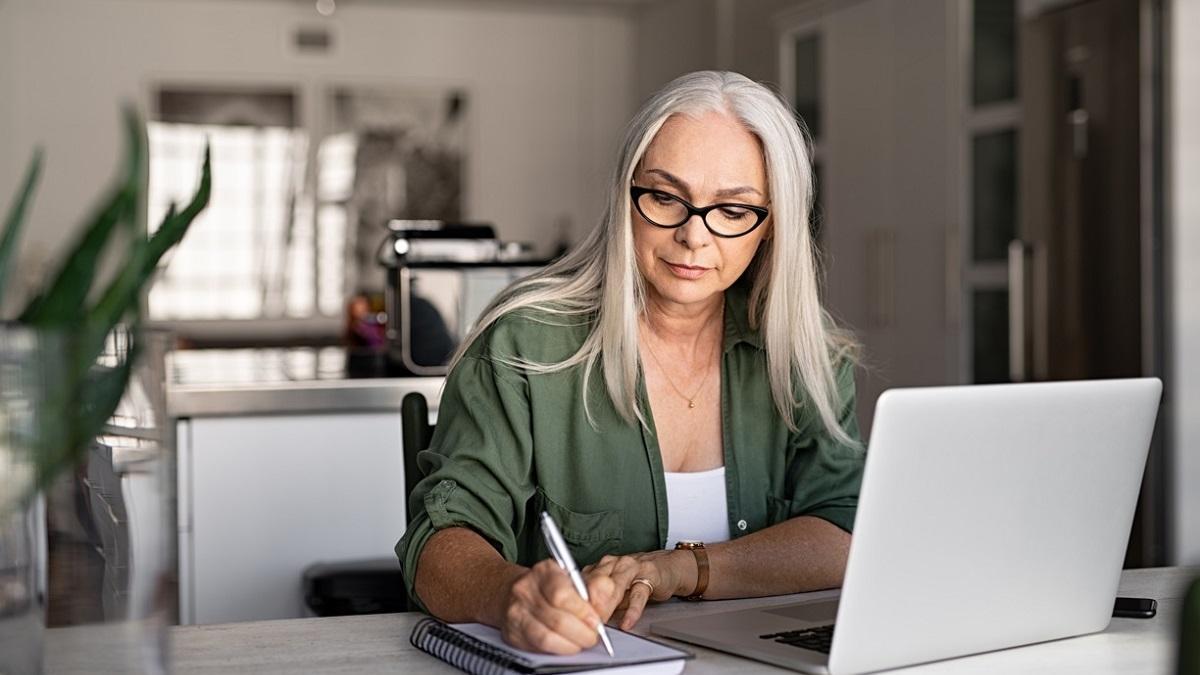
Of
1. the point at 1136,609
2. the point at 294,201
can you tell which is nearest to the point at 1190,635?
the point at 1136,609

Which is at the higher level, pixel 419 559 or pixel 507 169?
pixel 507 169

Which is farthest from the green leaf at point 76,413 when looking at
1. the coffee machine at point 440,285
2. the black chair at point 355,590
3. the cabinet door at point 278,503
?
the coffee machine at point 440,285

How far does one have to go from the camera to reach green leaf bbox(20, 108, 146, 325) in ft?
2.50

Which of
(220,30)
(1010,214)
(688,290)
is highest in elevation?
(220,30)

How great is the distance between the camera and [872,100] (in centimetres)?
509

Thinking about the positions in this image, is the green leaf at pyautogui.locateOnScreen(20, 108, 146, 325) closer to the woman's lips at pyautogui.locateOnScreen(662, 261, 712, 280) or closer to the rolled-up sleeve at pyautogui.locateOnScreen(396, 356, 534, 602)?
the rolled-up sleeve at pyautogui.locateOnScreen(396, 356, 534, 602)

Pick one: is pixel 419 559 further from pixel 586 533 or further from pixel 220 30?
pixel 220 30

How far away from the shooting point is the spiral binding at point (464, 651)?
42.7 inches

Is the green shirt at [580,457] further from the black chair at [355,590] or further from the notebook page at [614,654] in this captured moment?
the black chair at [355,590]

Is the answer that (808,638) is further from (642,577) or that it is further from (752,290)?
(752,290)

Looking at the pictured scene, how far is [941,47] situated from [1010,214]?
65 cm

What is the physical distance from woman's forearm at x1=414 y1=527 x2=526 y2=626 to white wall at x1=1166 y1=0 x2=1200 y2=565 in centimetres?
253

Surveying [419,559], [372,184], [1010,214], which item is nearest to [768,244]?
[419,559]

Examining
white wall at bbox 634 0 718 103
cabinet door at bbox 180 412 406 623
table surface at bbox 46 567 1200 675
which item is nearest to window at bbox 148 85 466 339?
white wall at bbox 634 0 718 103
